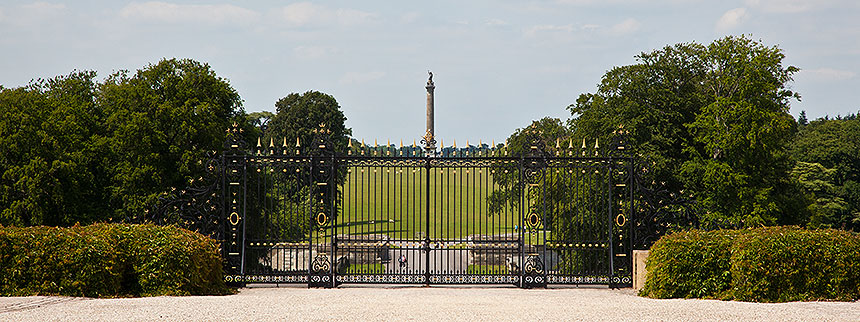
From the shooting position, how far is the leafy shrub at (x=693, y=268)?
1371 centimetres

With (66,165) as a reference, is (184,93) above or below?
above

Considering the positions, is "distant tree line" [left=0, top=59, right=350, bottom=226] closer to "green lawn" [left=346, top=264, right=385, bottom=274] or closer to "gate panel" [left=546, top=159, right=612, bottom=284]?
"green lawn" [left=346, top=264, right=385, bottom=274]

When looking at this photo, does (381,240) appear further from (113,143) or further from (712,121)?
(712,121)

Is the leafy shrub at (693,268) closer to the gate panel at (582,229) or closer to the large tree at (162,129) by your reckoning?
the gate panel at (582,229)

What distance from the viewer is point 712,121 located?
2788 cm

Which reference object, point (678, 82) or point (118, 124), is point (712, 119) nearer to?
point (678, 82)

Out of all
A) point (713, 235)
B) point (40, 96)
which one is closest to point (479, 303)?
point (713, 235)

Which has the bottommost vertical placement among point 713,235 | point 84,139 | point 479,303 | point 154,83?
point 479,303

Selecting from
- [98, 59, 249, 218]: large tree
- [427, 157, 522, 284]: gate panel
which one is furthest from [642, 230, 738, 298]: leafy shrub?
[98, 59, 249, 218]: large tree

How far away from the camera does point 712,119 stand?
2791cm

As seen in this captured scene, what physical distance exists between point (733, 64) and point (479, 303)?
67.5ft

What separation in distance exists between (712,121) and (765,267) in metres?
15.6

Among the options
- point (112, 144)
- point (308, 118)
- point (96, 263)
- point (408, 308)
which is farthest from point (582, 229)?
point (308, 118)

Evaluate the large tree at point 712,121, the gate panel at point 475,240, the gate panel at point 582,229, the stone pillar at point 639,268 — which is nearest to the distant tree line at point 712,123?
the large tree at point 712,121
